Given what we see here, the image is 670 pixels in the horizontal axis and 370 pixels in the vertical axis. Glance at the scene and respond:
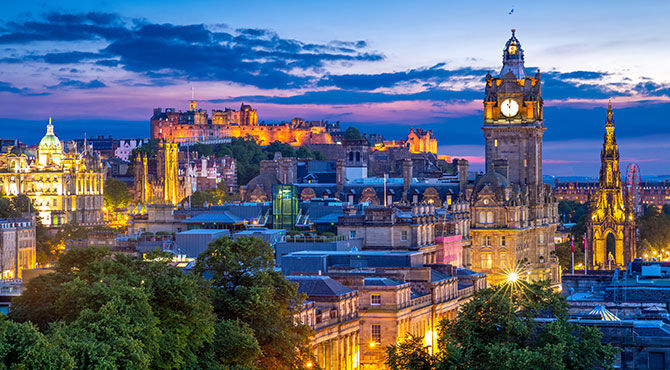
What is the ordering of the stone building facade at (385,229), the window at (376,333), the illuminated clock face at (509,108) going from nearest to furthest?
the window at (376,333)
the stone building facade at (385,229)
the illuminated clock face at (509,108)

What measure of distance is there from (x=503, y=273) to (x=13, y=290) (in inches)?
2978

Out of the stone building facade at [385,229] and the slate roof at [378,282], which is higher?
the stone building facade at [385,229]

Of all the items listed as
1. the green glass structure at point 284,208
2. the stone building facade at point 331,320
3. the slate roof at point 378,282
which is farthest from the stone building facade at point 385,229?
the stone building facade at point 331,320

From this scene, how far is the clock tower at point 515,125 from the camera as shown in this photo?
19000 cm

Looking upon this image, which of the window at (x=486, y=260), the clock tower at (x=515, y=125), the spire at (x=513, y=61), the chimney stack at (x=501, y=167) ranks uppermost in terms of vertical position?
the spire at (x=513, y=61)

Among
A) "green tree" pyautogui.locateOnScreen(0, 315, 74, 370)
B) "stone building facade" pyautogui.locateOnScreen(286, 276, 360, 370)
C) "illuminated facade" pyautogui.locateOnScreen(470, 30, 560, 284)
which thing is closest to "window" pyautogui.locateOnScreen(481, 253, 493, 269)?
"illuminated facade" pyautogui.locateOnScreen(470, 30, 560, 284)

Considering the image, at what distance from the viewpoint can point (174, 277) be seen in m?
79.6

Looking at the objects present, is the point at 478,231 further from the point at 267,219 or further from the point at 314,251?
the point at 314,251

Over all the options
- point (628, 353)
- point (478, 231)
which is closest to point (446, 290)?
point (628, 353)

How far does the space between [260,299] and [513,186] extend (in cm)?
10332

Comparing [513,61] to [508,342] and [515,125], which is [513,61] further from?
[508,342]

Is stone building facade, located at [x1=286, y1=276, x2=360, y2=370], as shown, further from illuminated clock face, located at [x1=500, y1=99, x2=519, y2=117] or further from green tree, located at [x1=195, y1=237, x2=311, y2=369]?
illuminated clock face, located at [x1=500, y1=99, x2=519, y2=117]

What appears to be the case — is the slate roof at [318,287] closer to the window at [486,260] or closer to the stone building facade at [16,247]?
the stone building facade at [16,247]

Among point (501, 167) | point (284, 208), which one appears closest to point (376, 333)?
point (284, 208)
